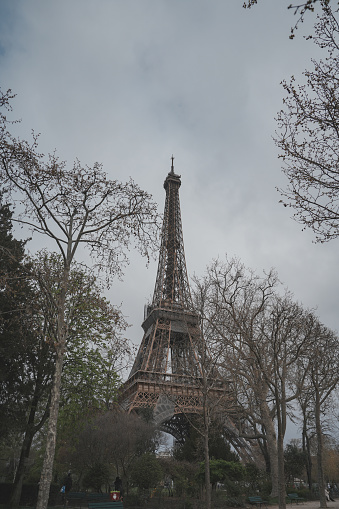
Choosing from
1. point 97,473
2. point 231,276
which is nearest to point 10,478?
point 97,473

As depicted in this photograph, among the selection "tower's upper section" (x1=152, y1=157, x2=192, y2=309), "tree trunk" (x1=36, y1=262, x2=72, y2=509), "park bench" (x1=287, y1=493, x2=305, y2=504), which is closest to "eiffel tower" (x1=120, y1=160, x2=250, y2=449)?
"tower's upper section" (x1=152, y1=157, x2=192, y2=309)

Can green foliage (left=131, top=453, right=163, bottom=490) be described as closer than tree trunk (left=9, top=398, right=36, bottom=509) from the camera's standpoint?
No

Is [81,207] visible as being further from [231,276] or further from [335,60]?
[231,276]

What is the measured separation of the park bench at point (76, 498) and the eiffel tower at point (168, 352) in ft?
24.8

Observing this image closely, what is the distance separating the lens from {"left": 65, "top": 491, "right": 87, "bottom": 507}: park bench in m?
18.0

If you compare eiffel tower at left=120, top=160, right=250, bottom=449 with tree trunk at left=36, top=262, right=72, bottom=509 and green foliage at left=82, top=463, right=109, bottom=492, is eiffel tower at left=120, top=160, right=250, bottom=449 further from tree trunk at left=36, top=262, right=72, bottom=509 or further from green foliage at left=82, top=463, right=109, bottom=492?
tree trunk at left=36, top=262, right=72, bottom=509

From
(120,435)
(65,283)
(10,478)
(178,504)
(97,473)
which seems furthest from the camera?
(10,478)

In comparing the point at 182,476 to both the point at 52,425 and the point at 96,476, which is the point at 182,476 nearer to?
the point at 96,476

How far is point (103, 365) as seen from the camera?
1892 centimetres

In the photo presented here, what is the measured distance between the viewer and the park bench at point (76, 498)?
59.2 ft

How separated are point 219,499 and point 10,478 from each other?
50.6 ft

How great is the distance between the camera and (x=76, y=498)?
1850cm

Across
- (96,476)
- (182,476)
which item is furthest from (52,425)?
(182,476)

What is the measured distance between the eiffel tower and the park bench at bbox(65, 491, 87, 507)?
7569 mm
